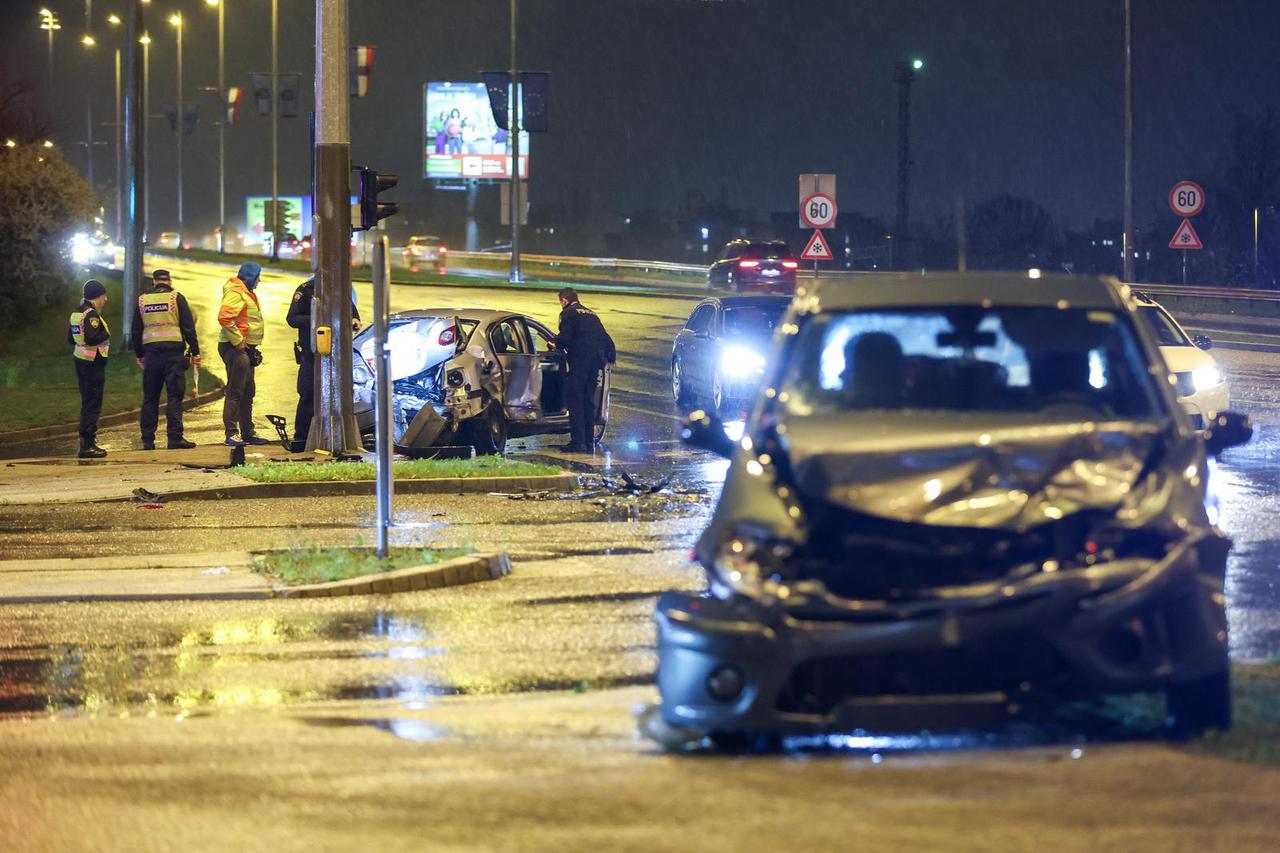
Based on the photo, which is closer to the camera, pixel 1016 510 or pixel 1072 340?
pixel 1016 510

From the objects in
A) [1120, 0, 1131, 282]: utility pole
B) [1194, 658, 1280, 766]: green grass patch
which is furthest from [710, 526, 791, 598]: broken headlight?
[1120, 0, 1131, 282]: utility pole

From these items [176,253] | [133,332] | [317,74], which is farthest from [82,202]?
[176,253]

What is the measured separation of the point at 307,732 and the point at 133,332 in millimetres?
26499

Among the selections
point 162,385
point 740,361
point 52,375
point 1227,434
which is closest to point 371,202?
point 162,385

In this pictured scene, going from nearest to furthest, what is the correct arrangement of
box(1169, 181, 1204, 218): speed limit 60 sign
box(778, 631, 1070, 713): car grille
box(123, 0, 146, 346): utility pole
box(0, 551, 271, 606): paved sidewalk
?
box(778, 631, 1070, 713): car grille, box(0, 551, 271, 606): paved sidewalk, box(123, 0, 146, 346): utility pole, box(1169, 181, 1204, 218): speed limit 60 sign

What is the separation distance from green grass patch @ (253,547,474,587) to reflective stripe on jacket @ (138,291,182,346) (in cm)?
824

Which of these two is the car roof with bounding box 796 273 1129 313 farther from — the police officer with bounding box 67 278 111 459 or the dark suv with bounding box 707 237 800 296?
the dark suv with bounding box 707 237 800 296

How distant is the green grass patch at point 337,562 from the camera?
39.0 feet

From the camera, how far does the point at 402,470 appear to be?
1780cm

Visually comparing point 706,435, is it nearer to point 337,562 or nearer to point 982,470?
point 982,470

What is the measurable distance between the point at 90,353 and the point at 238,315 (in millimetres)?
1622

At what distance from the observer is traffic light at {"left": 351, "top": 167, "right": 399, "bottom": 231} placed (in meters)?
19.2

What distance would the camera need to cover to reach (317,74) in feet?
62.5

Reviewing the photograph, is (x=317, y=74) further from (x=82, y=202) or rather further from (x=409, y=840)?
(x=82, y=202)
